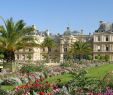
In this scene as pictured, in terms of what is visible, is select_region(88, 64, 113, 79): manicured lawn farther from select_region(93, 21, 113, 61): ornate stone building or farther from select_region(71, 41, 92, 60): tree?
select_region(93, 21, 113, 61): ornate stone building

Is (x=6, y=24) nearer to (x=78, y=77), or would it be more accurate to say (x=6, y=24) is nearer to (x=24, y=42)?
(x=24, y=42)

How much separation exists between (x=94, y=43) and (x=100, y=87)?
9338cm

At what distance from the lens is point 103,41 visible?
346ft

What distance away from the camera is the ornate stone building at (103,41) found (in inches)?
4099

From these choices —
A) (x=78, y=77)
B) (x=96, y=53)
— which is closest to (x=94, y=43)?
(x=96, y=53)

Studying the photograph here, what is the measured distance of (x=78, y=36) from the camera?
374 ft

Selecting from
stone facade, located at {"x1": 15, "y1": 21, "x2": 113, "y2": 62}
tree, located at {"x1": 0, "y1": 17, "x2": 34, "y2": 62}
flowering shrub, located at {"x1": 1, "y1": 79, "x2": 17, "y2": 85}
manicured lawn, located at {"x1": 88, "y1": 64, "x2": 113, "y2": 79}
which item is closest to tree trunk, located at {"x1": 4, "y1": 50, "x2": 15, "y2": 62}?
tree, located at {"x1": 0, "y1": 17, "x2": 34, "y2": 62}

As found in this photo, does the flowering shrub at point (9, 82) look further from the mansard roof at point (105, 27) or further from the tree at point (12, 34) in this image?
the mansard roof at point (105, 27)

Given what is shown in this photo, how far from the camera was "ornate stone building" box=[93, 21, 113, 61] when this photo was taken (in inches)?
4099

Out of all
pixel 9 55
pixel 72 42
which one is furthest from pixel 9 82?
pixel 72 42

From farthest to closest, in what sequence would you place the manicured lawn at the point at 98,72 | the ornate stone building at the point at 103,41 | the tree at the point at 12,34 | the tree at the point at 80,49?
1. the ornate stone building at the point at 103,41
2. the tree at the point at 80,49
3. the tree at the point at 12,34
4. the manicured lawn at the point at 98,72

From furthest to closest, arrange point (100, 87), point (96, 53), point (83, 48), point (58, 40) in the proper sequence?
1. point (58, 40)
2. point (96, 53)
3. point (83, 48)
4. point (100, 87)

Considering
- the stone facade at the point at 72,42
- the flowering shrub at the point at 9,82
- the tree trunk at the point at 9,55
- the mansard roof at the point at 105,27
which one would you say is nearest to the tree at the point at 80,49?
the stone facade at the point at 72,42

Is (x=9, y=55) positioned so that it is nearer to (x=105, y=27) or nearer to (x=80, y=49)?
(x=80, y=49)
